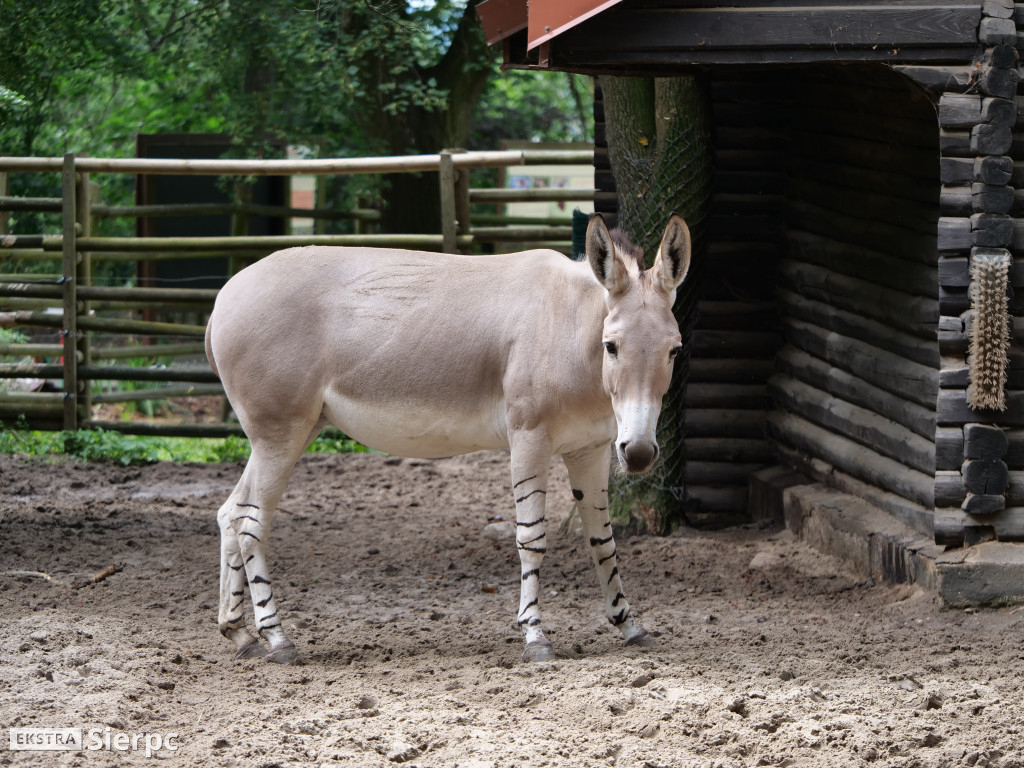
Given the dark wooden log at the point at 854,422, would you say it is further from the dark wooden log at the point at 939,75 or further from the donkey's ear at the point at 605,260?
the donkey's ear at the point at 605,260

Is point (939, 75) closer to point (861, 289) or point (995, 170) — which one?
point (995, 170)

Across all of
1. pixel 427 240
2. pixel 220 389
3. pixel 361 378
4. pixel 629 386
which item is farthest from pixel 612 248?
pixel 220 389

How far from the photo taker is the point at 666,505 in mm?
7531

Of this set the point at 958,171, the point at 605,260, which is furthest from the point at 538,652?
the point at 958,171

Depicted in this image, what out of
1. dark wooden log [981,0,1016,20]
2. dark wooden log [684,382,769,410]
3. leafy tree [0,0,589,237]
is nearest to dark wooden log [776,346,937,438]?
dark wooden log [684,382,769,410]

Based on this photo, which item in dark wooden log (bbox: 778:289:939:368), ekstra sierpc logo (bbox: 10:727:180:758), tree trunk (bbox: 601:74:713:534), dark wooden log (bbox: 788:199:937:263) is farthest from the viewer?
tree trunk (bbox: 601:74:713:534)

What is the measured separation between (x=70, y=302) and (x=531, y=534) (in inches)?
243

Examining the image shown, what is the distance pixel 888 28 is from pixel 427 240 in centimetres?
481

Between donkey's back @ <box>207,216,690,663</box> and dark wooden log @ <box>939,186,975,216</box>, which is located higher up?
dark wooden log @ <box>939,186,975,216</box>

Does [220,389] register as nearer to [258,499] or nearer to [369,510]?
[369,510]

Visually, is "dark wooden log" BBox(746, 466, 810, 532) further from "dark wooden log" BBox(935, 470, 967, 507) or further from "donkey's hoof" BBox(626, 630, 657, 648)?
"donkey's hoof" BBox(626, 630, 657, 648)

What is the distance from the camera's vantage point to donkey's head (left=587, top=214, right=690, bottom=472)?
4.55 m

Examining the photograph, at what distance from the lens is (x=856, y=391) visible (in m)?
7.18

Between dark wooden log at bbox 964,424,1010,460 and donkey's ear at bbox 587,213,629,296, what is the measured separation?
2.11 metres
